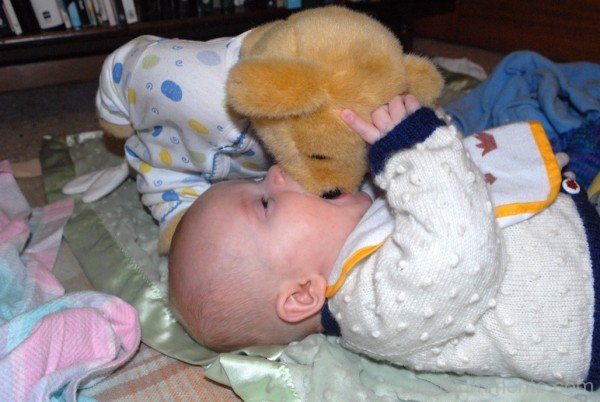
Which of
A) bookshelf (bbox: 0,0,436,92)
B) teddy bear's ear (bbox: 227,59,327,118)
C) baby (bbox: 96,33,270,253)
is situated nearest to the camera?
teddy bear's ear (bbox: 227,59,327,118)

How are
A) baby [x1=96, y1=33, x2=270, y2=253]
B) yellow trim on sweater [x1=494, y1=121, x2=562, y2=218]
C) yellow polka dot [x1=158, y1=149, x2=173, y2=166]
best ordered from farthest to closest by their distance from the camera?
yellow polka dot [x1=158, y1=149, x2=173, y2=166], baby [x1=96, y1=33, x2=270, y2=253], yellow trim on sweater [x1=494, y1=121, x2=562, y2=218]

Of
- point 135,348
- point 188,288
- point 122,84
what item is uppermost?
point 122,84

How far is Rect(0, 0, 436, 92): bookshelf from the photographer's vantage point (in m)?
1.42

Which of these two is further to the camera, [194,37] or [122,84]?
[194,37]

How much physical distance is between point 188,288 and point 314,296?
17cm

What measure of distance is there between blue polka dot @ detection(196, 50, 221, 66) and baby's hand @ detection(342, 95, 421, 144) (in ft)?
1.10

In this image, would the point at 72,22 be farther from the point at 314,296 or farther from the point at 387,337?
the point at 387,337

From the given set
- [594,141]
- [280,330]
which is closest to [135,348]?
[280,330]

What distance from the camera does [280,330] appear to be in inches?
29.7

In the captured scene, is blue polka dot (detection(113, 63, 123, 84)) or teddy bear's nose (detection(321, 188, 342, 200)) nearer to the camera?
teddy bear's nose (detection(321, 188, 342, 200))

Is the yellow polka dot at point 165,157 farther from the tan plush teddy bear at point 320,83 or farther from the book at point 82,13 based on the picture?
the book at point 82,13

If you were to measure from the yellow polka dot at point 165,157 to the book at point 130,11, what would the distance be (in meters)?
0.73

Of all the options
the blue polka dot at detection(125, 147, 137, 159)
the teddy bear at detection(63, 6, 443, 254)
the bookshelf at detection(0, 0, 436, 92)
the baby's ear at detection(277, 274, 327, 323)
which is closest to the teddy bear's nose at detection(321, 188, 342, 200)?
the teddy bear at detection(63, 6, 443, 254)

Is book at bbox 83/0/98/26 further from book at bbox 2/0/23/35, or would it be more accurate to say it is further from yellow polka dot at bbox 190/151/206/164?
yellow polka dot at bbox 190/151/206/164
